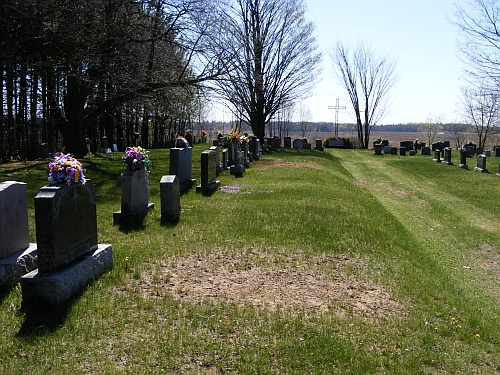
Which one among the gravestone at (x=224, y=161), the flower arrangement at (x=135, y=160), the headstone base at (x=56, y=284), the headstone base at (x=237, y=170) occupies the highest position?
the flower arrangement at (x=135, y=160)

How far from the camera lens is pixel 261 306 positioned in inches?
234

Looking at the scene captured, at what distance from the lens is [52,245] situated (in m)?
5.56

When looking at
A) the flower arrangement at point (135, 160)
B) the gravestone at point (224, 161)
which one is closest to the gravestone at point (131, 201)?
the flower arrangement at point (135, 160)

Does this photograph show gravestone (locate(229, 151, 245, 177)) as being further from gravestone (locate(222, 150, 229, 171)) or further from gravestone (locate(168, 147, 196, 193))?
gravestone (locate(168, 147, 196, 193))

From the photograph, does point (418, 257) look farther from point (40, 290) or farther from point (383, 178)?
point (383, 178)

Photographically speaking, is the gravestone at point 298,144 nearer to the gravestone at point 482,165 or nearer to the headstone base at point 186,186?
the gravestone at point 482,165

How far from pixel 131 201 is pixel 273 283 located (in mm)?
4295

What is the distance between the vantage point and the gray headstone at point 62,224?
5.54m

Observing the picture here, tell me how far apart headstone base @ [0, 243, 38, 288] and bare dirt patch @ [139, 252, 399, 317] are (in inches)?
53.5

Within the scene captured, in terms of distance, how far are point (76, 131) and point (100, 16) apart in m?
6.62

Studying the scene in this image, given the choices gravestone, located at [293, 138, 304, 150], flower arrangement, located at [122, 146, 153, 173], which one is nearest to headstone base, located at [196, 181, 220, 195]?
flower arrangement, located at [122, 146, 153, 173]

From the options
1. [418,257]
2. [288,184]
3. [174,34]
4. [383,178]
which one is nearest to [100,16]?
[174,34]

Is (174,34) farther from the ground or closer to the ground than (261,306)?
farther from the ground

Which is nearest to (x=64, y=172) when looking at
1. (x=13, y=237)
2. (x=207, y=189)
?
(x=13, y=237)
